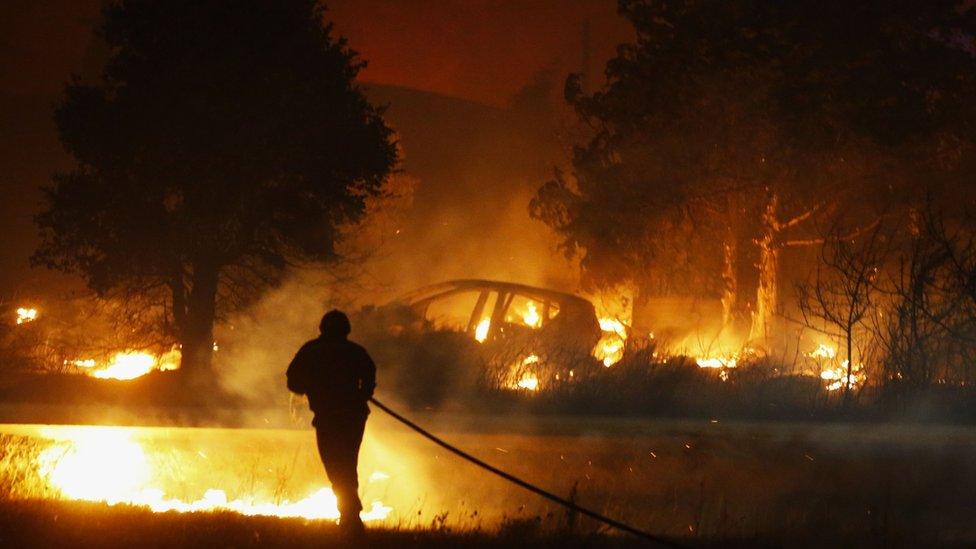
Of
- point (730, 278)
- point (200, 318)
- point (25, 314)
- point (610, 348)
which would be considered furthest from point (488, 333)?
point (25, 314)

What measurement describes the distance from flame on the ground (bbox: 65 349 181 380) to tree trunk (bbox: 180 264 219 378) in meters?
1.09

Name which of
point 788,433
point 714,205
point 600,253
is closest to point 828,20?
point 714,205

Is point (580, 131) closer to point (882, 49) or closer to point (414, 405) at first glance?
point (882, 49)

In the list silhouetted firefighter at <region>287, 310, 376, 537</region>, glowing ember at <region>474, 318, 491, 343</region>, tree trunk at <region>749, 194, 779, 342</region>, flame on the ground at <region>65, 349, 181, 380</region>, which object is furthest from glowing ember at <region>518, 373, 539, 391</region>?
tree trunk at <region>749, 194, 779, 342</region>

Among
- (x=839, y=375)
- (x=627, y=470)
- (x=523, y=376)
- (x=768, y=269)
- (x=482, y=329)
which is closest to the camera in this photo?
(x=627, y=470)

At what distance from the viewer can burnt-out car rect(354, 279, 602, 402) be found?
1222 centimetres

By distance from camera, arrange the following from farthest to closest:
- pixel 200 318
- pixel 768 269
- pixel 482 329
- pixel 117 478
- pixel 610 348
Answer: pixel 768 269
pixel 610 348
pixel 482 329
pixel 200 318
pixel 117 478

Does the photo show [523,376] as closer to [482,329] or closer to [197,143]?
[482,329]

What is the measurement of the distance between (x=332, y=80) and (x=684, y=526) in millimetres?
7086

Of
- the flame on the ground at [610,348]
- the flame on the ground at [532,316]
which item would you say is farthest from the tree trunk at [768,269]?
the flame on the ground at [532,316]

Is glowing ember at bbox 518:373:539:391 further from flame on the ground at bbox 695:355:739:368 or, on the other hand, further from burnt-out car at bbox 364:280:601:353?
flame on the ground at bbox 695:355:739:368

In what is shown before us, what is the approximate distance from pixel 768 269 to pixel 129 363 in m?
12.5

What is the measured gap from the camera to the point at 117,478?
1064 cm

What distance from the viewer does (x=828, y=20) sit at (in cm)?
1912
